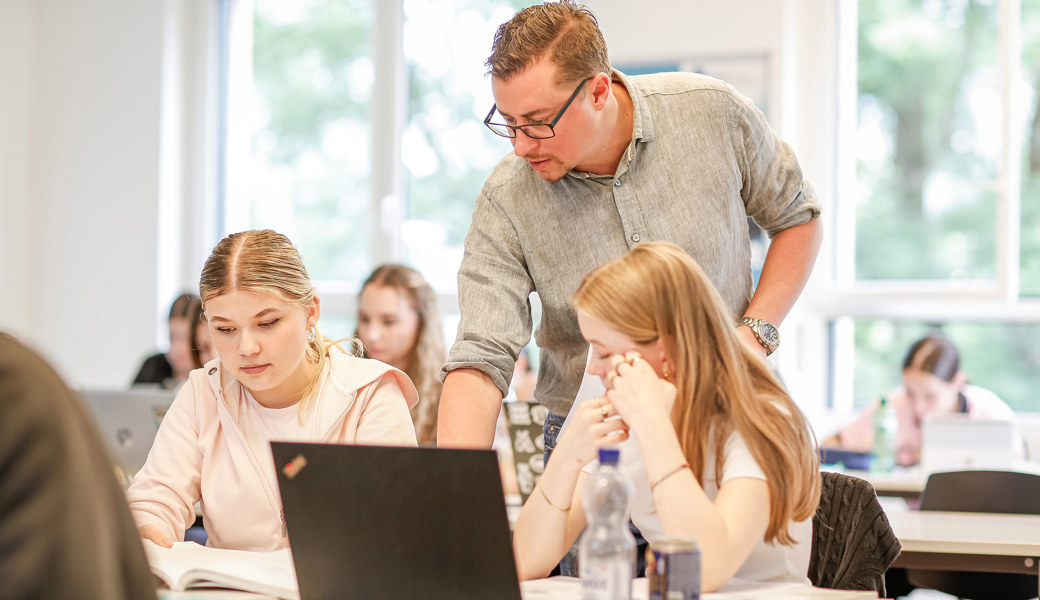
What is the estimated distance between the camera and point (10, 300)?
5312 mm

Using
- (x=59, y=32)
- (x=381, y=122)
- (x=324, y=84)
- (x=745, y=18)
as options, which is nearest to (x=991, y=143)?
(x=745, y=18)

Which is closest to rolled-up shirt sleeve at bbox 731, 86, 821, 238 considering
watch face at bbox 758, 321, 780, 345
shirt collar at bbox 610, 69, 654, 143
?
shirt collar at bbox 610, 69, 654, 143

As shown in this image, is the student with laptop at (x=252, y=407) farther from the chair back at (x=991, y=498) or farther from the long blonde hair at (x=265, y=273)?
the chair back at (x=991, y=498)

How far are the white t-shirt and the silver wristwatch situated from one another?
34 centimetres

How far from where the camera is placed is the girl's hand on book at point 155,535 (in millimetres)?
1565

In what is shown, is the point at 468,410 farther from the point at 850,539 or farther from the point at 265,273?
the point at 850,539

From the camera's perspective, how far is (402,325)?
330 cm

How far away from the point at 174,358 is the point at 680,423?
338 cm

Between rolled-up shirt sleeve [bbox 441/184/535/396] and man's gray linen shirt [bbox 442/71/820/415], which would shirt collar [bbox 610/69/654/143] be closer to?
man's gray linen shirt [bbox 442/71/820/415]

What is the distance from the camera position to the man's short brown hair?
1.68m

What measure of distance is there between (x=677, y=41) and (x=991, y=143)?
4.65ft

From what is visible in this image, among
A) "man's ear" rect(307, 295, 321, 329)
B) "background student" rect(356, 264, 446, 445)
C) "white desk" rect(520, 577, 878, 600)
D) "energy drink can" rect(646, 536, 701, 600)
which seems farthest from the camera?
"background student" rect(356, 264, 446, 445)

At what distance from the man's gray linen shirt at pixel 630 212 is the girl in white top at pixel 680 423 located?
0.30 metres

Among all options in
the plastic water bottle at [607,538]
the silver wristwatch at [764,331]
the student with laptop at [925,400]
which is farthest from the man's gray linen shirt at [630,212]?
the student with laptop at [925,400]
